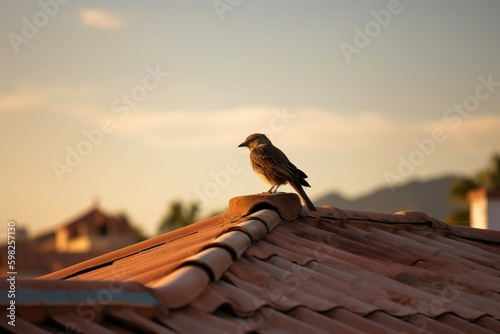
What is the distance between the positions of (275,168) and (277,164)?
1.6 inches

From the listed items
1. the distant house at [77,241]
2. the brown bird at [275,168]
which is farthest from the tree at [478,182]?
the brown bird at [275,168]

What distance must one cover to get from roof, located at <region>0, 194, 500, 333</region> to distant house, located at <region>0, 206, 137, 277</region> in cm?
2890

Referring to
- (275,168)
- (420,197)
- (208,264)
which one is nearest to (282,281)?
(208,264)

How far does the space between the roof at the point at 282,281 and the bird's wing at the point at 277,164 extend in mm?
808

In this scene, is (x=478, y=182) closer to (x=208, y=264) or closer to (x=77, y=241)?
(x=77, y=241)

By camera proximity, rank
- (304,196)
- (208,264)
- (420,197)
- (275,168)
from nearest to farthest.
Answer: (208,264) → (304,196) → (275,168) → (420,197)

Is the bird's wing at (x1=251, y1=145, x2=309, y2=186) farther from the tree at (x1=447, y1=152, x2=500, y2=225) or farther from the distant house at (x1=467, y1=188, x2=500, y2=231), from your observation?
the tree at (x1=447, y1=152, x2=500, y2=225)

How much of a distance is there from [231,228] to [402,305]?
3.84 ft

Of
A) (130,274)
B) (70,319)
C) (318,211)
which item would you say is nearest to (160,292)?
(70,319)

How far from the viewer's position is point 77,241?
54156 millimetres

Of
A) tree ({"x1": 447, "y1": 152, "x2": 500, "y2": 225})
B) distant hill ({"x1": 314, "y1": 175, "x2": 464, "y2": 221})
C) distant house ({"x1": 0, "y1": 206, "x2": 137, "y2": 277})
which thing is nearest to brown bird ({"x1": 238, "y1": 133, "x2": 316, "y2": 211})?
distant house ({"x1": 0, "y1": 206, "x2": 137, "y2": 277})

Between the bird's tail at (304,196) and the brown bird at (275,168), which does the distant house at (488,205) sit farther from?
the bird's tail at (304,196)

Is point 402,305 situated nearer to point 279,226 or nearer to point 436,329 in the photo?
point 436,329

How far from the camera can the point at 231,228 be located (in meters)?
5.88
